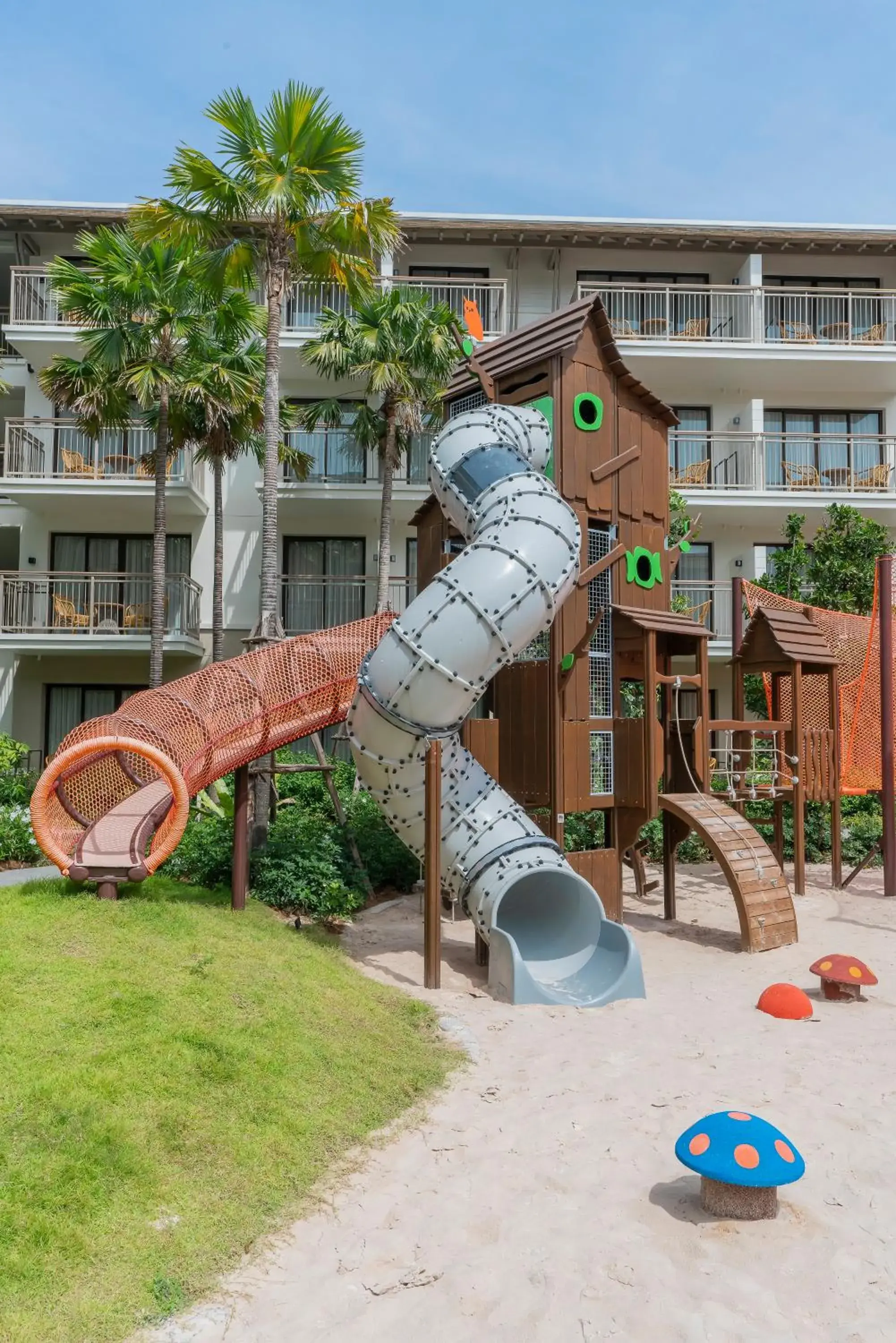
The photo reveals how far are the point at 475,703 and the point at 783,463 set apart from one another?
49.7 feet

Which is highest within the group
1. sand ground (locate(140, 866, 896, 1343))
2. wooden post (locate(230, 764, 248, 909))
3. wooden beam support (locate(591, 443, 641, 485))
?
wooden beam support (locate(591, 443, 641, 485))

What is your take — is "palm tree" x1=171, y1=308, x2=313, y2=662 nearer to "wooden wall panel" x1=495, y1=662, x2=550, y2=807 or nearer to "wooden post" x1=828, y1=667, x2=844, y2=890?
"wooden wall panel" x1=495, y1=662, x2=550, y2=807

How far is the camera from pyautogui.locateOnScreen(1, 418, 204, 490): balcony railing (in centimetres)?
1972

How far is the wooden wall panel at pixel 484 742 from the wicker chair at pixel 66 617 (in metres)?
11.7

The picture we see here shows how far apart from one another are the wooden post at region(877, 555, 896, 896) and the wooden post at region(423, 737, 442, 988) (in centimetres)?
777

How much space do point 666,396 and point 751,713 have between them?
794cm

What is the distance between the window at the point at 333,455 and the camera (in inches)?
808

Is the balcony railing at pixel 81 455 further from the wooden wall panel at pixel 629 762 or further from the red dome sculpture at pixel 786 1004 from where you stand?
the red dome sculpture at pixel 786 1004

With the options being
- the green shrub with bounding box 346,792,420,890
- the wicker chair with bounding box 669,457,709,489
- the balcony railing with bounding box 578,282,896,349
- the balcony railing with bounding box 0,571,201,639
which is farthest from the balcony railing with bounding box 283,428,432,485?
the green shrub with bounding box 346,792,420,890

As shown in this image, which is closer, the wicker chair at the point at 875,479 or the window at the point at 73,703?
the wicker chair at the point at 875,479

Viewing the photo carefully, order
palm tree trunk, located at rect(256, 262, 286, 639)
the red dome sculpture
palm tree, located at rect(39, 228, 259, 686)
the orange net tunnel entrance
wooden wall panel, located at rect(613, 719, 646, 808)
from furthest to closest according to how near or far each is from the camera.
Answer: palm tree, located at rect(39, 228, 259, 686)
palm tree trunk, located at rect(256, 262, 286, 639)
wooden wall panel, located at rect(613, 719, 646, 808)
the orange net tunnel entrance
the red dome sculpture

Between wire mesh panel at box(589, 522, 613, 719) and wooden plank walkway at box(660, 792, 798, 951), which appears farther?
wire mesh panel at box(589, 522, 613, 719)

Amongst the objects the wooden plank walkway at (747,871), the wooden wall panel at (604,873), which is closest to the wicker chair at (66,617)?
the wooden wall panel at (604,873)

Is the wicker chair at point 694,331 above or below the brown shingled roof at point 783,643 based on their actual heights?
above
